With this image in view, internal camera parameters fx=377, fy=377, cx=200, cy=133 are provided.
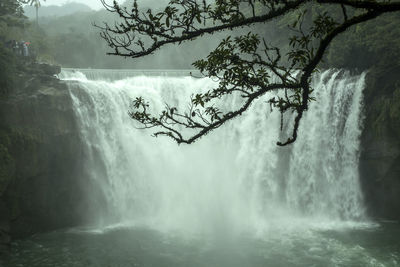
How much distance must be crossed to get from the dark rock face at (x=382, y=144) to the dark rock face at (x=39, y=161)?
41.3 ft

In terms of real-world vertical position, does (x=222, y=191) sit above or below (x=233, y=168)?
below

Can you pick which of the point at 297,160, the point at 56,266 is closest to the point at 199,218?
the point at 297,160

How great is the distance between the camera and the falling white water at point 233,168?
16.8m

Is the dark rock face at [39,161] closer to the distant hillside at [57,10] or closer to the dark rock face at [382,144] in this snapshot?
the dark rock face at [382,144]

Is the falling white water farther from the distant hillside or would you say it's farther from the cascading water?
the distant hillside

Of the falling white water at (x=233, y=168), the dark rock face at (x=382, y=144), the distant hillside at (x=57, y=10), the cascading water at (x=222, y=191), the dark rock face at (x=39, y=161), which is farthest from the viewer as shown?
the distant hillside at (x=57, y=10)

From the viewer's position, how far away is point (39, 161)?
1562 centimetres

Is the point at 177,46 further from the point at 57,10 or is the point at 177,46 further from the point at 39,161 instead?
the point at 57,10

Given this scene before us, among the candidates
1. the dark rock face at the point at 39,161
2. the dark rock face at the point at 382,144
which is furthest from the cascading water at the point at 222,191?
the dark rock face at the point at 39,161

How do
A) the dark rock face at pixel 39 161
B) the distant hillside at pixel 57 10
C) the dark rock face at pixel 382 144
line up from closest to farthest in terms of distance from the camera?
the dark rock face at pixel 39 161 → the dark rock face at pixel 382 144 → the distant hillside at pixel 57 10

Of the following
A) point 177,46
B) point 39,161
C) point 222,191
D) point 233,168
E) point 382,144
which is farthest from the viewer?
point 177,46

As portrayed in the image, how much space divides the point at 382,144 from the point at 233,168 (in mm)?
6904

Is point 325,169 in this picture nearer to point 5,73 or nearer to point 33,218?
point 33,218

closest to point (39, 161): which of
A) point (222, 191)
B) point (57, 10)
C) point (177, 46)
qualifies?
point (222, 191)
